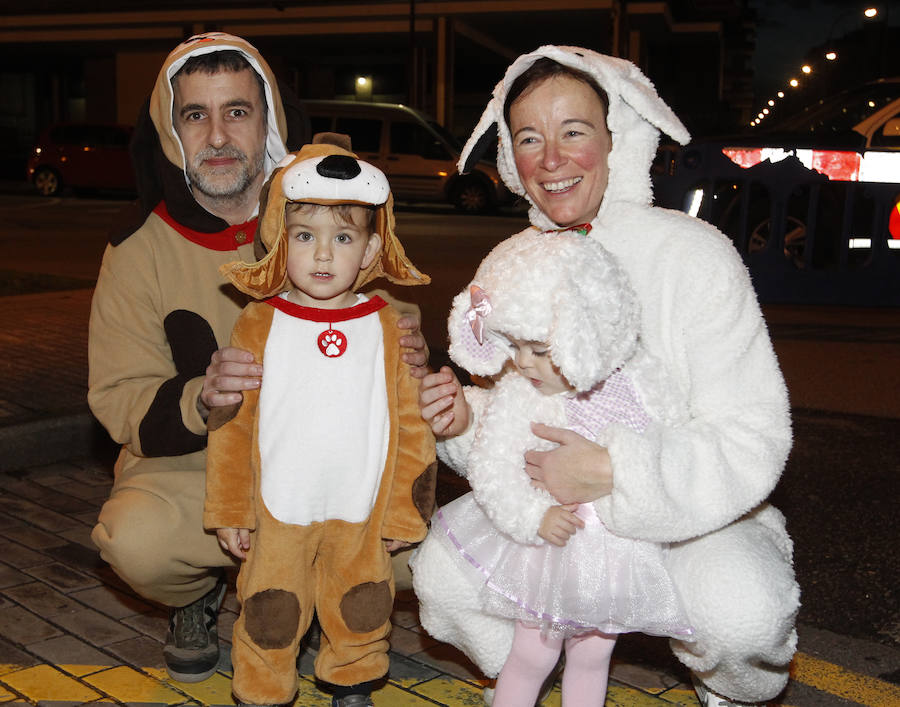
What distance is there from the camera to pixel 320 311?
277 centimetres

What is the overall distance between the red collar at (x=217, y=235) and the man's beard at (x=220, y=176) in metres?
0.12

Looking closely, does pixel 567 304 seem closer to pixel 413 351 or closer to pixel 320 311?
pixel 413 351

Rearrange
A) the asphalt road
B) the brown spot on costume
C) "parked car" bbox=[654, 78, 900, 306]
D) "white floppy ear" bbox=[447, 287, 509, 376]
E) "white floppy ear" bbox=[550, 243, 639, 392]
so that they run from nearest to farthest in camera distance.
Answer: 1. "white floppy ear" bbox=[550, 243, 639, 392]
2. "white floppy ear" bbox=[447, 287, 509, 376]
3. the brown spot on costume
4. the asphalt road
5. "parked car" bbox=[654, 78, 900, 306]

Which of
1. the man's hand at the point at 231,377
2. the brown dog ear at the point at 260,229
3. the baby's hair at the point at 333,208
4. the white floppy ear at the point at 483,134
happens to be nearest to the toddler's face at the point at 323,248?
the baby's hair at the point at 333,208

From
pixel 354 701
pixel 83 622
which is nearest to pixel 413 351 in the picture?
pixel 354 701

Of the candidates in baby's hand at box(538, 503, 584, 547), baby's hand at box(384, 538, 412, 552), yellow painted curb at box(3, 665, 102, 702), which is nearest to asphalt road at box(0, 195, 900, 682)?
baby's hand at box(384, 538, 412, 552)

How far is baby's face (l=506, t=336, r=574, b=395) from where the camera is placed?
250cm

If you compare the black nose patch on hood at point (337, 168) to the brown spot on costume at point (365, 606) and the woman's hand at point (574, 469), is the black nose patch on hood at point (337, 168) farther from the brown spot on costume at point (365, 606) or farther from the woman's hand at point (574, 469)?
the brown spot on costume at point (365, 606)

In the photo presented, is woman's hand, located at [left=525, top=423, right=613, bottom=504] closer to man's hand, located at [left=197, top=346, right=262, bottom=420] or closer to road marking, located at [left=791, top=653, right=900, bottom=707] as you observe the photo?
man's hand, located at [left=197, top=346, right=262, bottom=420]

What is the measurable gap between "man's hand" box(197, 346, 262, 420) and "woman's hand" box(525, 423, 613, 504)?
31.2 inches

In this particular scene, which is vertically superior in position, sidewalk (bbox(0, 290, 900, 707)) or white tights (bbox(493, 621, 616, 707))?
white tights (bbox(493, 621, 616, 707))

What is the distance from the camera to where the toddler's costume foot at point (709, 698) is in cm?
284

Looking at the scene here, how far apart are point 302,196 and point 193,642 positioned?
4.99ft

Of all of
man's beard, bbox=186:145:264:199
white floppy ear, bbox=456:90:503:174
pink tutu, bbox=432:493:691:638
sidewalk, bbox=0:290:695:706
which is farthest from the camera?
man's beard, bbox=186:145:264:199
